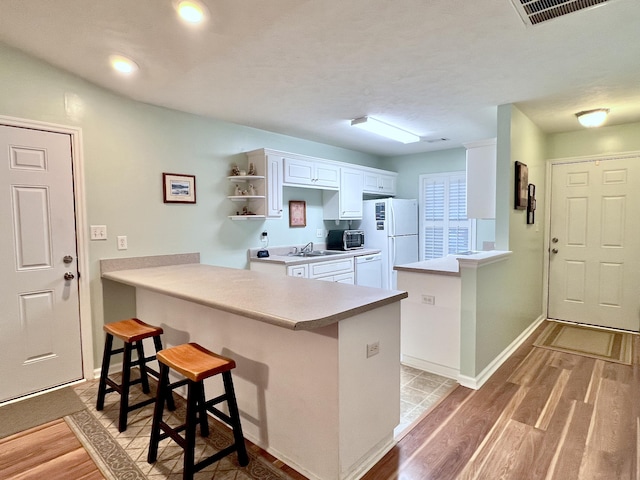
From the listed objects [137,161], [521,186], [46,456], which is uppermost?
[137,161]

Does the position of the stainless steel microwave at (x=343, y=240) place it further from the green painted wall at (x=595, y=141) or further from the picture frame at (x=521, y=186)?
the green painted wall at (x=595, y=141)

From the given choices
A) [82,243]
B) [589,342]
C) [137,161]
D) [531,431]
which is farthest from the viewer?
[589,342]

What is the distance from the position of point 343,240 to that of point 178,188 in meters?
2.30

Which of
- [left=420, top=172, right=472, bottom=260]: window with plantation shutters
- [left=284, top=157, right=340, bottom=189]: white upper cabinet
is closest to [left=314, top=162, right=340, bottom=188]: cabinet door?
[left=284, top=157, right=340, bottom=189]: white upper cabinet

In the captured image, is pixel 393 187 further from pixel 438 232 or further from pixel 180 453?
pixel 180 453

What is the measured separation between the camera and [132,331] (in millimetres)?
2270

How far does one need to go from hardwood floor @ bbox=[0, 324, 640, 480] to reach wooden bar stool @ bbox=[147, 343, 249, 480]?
0.89ft

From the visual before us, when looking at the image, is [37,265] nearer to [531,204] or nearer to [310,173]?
[310,173]

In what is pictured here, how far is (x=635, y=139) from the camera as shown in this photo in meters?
3.91

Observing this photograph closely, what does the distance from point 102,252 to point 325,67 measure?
232 cm

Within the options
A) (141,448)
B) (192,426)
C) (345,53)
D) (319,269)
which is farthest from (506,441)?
(345,53)

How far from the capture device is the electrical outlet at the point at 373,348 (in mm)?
1782

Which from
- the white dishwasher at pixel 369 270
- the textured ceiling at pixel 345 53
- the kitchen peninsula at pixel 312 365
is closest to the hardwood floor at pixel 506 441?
the kitchen peninsula at pixel 312 365

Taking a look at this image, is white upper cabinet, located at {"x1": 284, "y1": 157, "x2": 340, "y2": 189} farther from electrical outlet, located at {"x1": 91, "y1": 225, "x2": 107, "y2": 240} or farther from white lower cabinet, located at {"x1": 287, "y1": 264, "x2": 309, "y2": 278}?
electrical outlet, located at {"x1": 91, "y1": 225, "x2": 107, "y2": 240}
